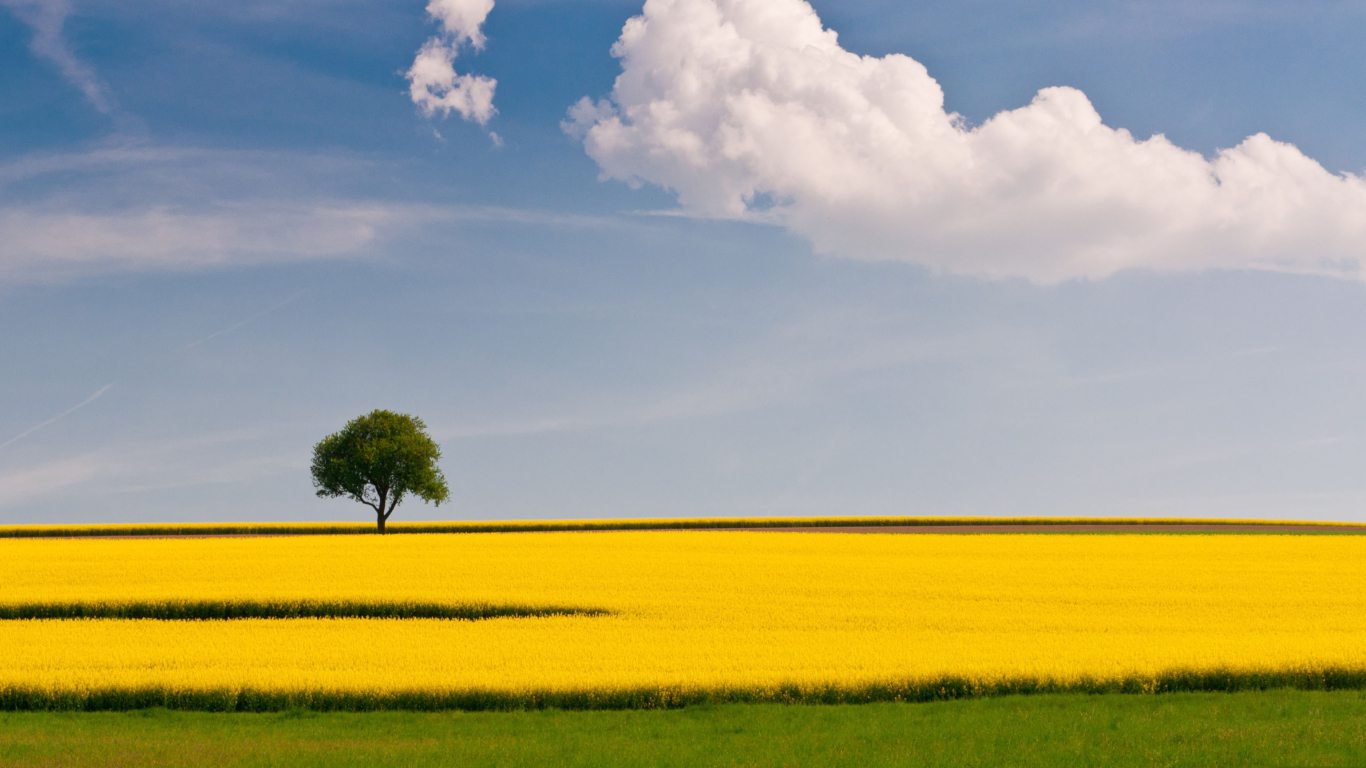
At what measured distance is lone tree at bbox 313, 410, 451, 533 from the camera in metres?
83.6

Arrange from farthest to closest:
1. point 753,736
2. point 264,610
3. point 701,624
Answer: point 264,610, point 701,624, point 753,736

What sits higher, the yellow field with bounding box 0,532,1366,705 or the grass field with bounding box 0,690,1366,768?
the yellow field with bounding box 0,532,1366,705

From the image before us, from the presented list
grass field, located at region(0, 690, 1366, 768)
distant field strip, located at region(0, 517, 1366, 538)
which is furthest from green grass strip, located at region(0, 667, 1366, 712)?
distant field strip, located at region(0, 517, 1366, 538)

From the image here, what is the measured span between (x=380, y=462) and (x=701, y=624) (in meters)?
62.1

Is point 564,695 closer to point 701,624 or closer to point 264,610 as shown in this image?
point 701,624

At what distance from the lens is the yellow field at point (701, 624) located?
65.5ft

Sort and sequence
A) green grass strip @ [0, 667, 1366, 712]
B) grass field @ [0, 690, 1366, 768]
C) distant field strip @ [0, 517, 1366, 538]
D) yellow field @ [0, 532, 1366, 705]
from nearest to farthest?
grass field @ [0, 690, 1366, 768] < green grass strip @ [0, 667, 1366, 712] < yellow field @ [0, 532, 1366, 705] < distant field strip @ [0, 517, 1366, 538]

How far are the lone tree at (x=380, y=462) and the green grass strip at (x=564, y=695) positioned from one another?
210 ft

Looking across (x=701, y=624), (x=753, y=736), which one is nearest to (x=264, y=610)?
(x=701, y=624)

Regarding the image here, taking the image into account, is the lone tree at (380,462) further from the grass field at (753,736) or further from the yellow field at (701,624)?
the grass field at (753,736)

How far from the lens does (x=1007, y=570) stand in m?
40.4

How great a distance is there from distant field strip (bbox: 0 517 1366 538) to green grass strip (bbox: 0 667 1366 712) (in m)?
53.6

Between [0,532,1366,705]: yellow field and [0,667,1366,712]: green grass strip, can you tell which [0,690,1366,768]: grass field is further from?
[0,532,1366,705]: yellow field

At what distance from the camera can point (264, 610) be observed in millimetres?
32125
